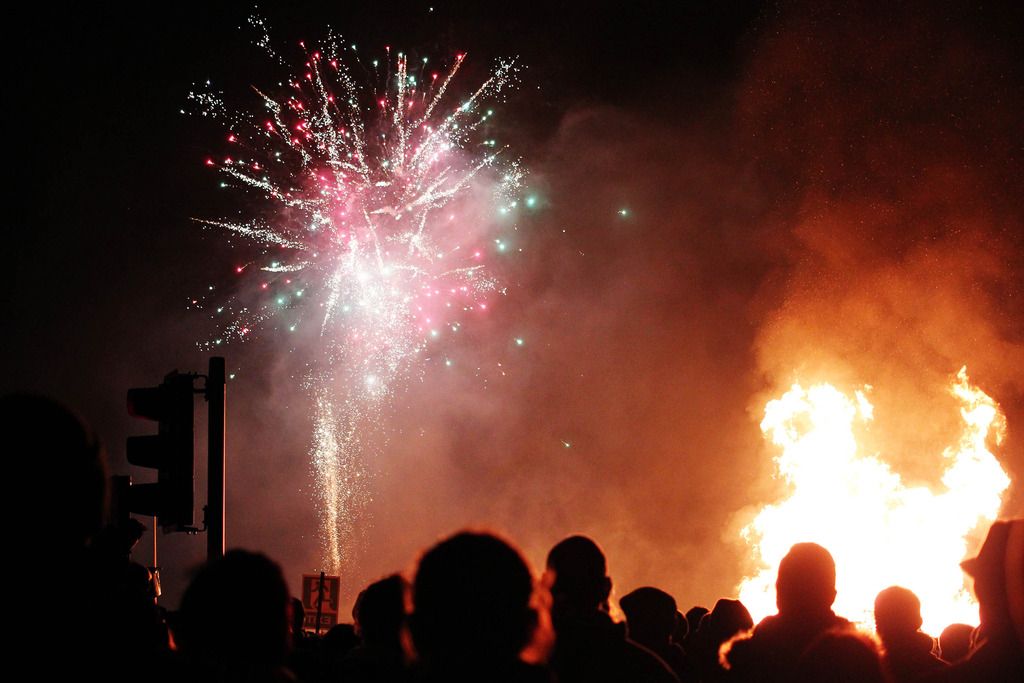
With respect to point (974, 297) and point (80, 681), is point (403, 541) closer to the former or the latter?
point (974, 297)

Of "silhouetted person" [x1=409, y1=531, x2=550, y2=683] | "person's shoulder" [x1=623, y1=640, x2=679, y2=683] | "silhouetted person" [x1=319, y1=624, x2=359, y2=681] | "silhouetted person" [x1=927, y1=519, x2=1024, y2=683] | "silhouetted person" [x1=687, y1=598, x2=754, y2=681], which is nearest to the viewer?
"silhouetted person" [x1=409, y1=531, x2=550, y2=683]

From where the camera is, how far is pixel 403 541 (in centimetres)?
3086

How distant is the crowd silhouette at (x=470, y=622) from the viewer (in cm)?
207

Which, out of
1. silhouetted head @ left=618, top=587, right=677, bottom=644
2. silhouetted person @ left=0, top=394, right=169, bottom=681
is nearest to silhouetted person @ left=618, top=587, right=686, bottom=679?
silhouetted head @ left=618, top=587, right=677, bottom=644

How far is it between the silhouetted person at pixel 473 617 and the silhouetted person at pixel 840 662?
177 cm

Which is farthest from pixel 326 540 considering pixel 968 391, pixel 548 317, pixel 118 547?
pixel 118 547

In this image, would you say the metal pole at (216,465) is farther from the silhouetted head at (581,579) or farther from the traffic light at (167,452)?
the silhouetted head at (581,579)

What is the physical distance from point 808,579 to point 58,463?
3003 millimetres

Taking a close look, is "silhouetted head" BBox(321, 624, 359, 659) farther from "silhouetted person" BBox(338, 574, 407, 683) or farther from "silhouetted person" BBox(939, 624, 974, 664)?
→ "silhouetted person" BBox(939, 624, 974, 664)

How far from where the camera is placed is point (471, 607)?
221cm

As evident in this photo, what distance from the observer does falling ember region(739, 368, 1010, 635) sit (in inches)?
766

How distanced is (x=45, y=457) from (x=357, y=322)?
21.0m

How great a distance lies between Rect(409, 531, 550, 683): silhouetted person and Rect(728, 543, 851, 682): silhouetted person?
2039mm

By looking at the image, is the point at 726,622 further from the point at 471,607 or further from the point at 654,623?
the point at 471,607
